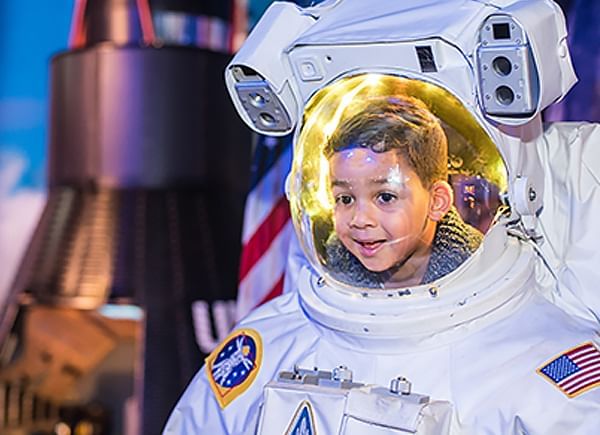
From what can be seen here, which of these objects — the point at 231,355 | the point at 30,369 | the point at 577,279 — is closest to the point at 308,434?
the point at 231,355

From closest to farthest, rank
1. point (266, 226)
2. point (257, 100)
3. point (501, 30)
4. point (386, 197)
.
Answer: point (501, 30)
point (386, 197)
point (257, 100)
point (266, 226)

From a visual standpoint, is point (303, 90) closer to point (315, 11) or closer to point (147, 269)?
point (315, 11)

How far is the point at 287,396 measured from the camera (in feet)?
4.18

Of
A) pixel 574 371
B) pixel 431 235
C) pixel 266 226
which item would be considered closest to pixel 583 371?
pixel 574 371

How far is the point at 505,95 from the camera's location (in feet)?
3.90

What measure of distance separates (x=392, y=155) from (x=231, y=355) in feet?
1.29

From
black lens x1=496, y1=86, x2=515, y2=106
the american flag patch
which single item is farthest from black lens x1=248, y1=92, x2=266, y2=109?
the american flag patch

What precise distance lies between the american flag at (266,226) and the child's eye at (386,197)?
2.65ft

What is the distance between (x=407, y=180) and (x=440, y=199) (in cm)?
4

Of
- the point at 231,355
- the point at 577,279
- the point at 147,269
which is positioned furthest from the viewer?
the point at 147,269

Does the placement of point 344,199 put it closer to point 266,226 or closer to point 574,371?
point 574,371

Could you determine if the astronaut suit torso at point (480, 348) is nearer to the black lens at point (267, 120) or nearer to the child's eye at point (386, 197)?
the child's eye at point (386, 197)

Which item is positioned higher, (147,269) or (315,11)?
(315,11)

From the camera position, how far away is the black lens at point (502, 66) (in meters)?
1.17
